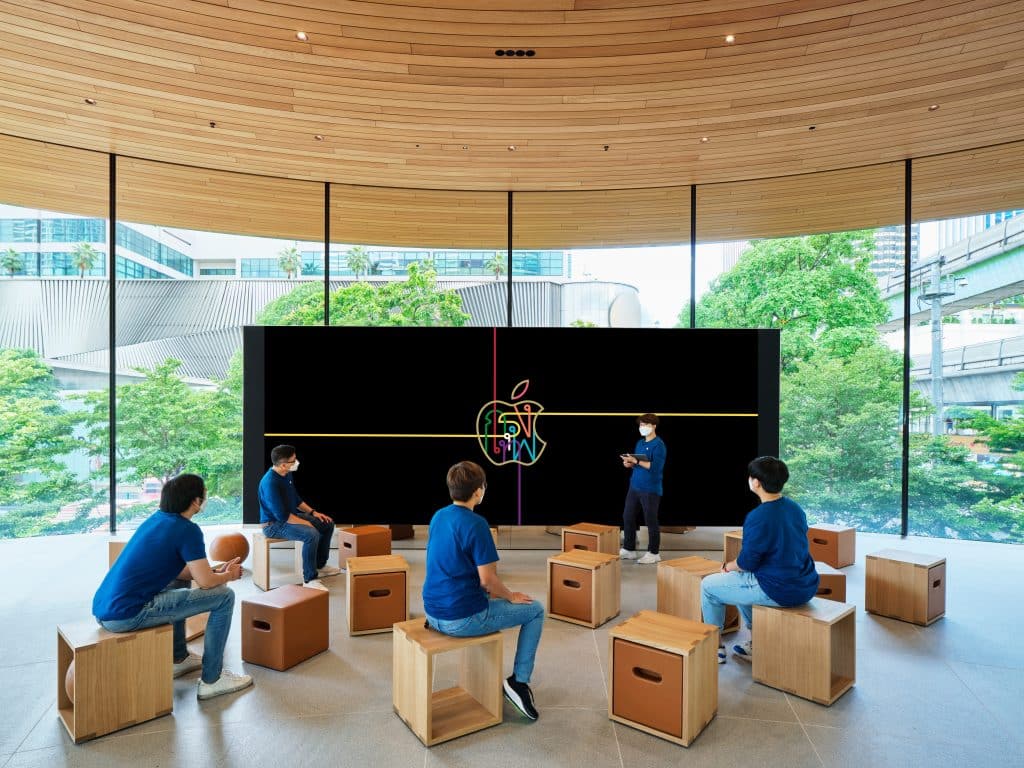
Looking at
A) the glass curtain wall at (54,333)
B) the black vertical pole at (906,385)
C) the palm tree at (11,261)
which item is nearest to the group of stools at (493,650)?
the black vertical pole at (906,385)

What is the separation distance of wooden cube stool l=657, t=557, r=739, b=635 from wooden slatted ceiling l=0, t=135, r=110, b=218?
6.67 m

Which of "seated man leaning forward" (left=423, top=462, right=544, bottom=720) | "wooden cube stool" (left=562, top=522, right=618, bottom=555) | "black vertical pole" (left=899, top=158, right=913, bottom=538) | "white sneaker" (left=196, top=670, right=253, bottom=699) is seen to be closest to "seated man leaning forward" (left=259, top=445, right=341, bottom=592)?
"white sneaker" (left=196, top=670, right=253, bottom=699)

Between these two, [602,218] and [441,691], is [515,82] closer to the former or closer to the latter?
[602,218]

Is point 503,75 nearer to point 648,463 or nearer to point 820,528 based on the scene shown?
point 648,463

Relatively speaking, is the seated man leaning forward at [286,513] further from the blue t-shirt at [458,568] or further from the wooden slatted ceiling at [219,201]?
the wooden slatted ceiling at [219,201]

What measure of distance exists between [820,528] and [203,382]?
6.83 metres

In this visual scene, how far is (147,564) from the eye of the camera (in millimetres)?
2996

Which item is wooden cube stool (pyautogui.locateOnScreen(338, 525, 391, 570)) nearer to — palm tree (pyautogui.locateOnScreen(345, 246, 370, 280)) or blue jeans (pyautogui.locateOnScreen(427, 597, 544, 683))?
blue jeans (pyautogui.locateOnScreen(427, 597, 544, 683))

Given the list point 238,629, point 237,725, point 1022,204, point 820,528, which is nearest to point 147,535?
point 237,725

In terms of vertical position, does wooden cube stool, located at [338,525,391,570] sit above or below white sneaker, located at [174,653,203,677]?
above

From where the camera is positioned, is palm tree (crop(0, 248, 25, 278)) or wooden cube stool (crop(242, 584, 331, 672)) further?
palm tree (crop(0, 248, 25, 278))

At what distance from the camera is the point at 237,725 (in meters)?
3.02

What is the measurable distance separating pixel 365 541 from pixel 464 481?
287 centimetres

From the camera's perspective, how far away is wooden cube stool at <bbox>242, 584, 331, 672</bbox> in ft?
11.9
